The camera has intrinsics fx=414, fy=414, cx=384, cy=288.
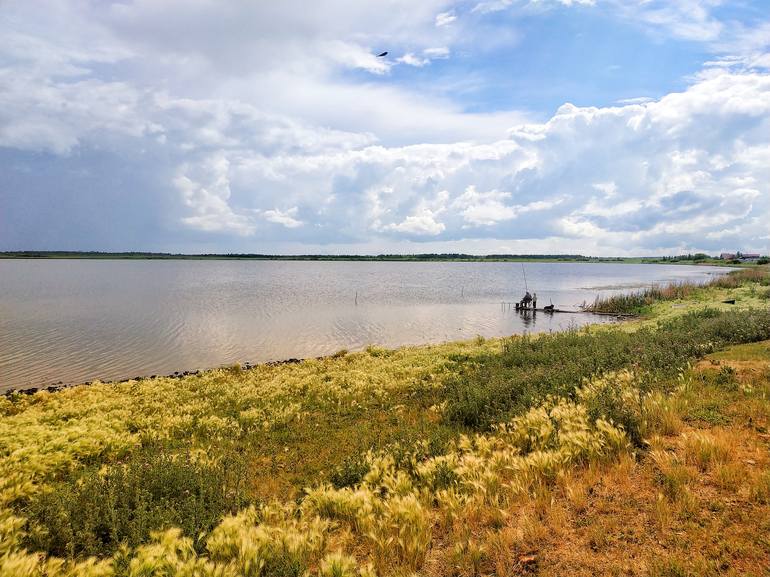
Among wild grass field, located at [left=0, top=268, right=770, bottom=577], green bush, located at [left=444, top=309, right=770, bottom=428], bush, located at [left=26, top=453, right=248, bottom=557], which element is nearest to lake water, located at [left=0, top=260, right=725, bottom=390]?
wild grass field, located at [left=0, top=268, right=770, bottom=577]

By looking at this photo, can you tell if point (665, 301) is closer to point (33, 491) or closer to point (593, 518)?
point (593, 518)

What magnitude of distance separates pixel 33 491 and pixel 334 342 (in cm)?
2596

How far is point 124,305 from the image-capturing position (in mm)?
51156

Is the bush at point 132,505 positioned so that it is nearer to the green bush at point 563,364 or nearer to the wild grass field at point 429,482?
the wild grass field at point 429,482

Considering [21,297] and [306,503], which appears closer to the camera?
[306,503]

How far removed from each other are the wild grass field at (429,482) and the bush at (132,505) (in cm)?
3

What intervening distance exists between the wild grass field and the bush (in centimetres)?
3

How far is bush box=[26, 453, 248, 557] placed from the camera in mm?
5254

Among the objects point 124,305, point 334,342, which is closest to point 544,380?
point 334,342

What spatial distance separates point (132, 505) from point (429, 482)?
14.8 ft

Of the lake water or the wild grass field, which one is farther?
the lake water

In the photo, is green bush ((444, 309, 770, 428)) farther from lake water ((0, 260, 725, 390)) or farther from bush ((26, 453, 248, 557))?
lake water ((0, 260, 725, 390))

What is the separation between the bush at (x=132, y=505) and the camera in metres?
5.25

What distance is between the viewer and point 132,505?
20.3 ft
